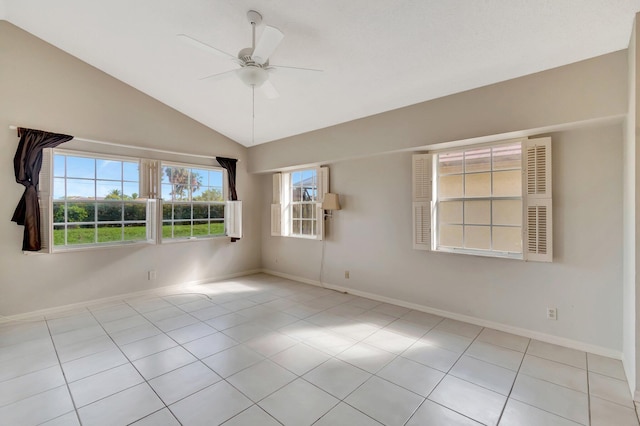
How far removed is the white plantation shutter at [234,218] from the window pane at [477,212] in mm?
3955

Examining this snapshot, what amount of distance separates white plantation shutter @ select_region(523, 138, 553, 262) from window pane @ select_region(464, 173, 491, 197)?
47 centimetres

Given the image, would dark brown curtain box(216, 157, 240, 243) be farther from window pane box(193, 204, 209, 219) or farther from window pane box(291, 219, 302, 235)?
window pane box(291, 219, 302, 235)

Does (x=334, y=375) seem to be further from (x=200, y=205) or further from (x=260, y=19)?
(x=200, y=205)

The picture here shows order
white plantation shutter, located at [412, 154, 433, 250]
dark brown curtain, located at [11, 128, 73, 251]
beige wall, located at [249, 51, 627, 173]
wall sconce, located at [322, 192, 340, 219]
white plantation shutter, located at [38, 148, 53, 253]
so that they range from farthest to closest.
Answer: wall sconce, located at [322, 192, 340, 219]
white plantation shutter, located at [412, 154, 433, 250]
white plantation shutter, located at [38, 148, 53, 253]
dark brown curtain, located at [11, 128, 73, 251]
beige wall, located at [249, 51, 627, 173]

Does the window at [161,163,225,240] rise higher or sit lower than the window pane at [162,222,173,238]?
higher

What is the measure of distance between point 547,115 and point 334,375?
127 inches

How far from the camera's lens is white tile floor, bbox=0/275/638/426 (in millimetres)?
1917

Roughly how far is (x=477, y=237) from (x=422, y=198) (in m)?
0.84

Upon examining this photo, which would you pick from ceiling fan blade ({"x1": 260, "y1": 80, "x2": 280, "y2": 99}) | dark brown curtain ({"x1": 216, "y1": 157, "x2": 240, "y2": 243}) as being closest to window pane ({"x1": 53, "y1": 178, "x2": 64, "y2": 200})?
dark brown curtain ({"x1": 216, "y1": 157, "x2": 240, "y2": 243})

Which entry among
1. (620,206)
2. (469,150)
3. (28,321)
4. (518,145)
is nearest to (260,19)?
(469,150)

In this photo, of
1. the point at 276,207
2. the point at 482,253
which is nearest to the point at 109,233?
the point at 276,207

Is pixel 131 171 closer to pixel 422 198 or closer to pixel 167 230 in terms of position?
pixel 167 230

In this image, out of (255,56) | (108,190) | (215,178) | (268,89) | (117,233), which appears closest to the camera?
(255,56)

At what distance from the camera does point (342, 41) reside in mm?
2812
